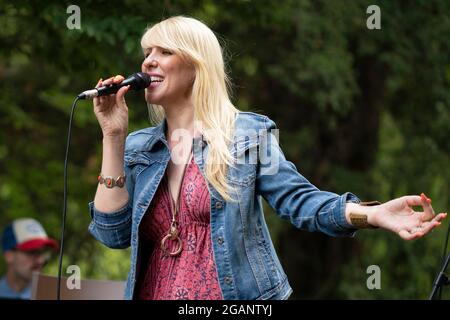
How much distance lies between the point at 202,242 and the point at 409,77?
564 centimetres

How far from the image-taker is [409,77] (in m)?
8.79

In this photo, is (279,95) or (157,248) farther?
(279,95)

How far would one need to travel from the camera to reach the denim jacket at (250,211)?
11.4ft

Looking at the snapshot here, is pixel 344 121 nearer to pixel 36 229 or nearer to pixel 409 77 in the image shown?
pixel 409 77

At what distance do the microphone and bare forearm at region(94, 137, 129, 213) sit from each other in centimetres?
18

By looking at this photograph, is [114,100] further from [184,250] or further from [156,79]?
[184,250]

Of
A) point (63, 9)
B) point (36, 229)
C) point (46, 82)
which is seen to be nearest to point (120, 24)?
point (63, 9)

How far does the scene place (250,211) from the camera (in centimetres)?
357

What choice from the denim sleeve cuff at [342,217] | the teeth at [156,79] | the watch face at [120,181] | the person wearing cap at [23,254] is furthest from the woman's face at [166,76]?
the person wearing cap at [23,254]

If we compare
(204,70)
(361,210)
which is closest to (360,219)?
(361,210)

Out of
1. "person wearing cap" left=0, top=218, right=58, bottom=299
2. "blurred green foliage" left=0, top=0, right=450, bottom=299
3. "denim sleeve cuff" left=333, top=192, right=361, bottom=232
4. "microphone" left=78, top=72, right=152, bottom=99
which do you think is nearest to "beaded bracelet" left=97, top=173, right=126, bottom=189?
"microphone" left=78, top=72, right=152, bottom=99

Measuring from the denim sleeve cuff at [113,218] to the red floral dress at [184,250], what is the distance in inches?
4.5

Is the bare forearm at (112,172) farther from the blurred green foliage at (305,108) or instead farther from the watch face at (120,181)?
the blurred green foliage at (305,108)

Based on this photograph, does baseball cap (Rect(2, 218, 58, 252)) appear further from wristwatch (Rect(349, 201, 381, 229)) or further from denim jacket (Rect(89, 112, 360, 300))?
wristwatch (Rect(349, 201, 381, 229))
